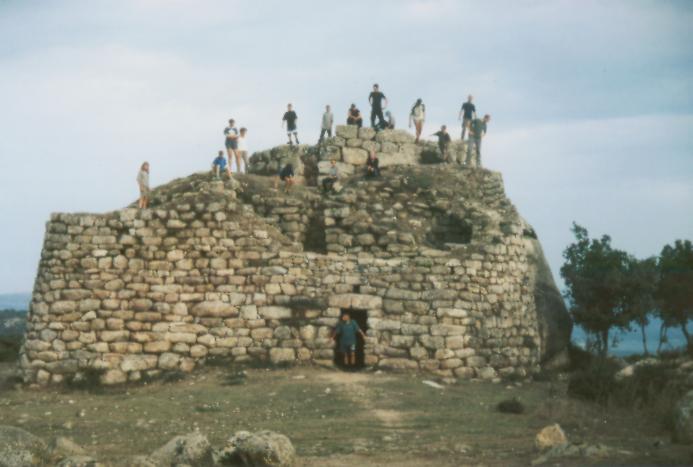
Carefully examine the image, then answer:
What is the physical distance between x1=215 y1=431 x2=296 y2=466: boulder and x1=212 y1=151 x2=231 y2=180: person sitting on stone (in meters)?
9.69

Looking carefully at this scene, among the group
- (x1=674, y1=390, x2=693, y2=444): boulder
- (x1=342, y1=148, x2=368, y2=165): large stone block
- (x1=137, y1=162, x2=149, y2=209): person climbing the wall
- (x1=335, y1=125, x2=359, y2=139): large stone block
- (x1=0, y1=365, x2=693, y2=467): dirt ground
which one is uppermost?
(x1=335, y1=125, x2=359, y2=139): large stone block

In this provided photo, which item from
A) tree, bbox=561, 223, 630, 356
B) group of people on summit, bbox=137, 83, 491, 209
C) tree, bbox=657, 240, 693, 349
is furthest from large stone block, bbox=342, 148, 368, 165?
tree, bbox=657, 240, 693, 349

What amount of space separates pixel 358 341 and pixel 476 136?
343 inches

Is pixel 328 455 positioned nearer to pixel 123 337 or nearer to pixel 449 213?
pixel 123 337

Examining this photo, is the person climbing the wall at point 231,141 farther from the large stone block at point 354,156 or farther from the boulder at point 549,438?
the boulder at point 549,438

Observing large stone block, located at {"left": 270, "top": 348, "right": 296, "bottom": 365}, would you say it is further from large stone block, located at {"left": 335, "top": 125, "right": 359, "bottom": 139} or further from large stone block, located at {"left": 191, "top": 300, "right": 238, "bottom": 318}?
large stone block, located at {"left": 335, "top": 125, "right": 359, "bottom": 139}

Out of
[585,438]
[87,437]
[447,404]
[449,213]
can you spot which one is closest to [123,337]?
[87,437]

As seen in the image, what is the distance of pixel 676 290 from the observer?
2922cm

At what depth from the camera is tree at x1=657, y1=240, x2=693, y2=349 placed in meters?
29.1

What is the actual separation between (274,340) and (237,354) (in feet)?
2.52

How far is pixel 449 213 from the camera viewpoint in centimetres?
1752

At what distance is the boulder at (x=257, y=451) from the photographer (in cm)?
855

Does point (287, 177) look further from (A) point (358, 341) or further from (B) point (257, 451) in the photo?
(B) point (257, 451)

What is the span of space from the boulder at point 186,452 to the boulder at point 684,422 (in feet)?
18.4
